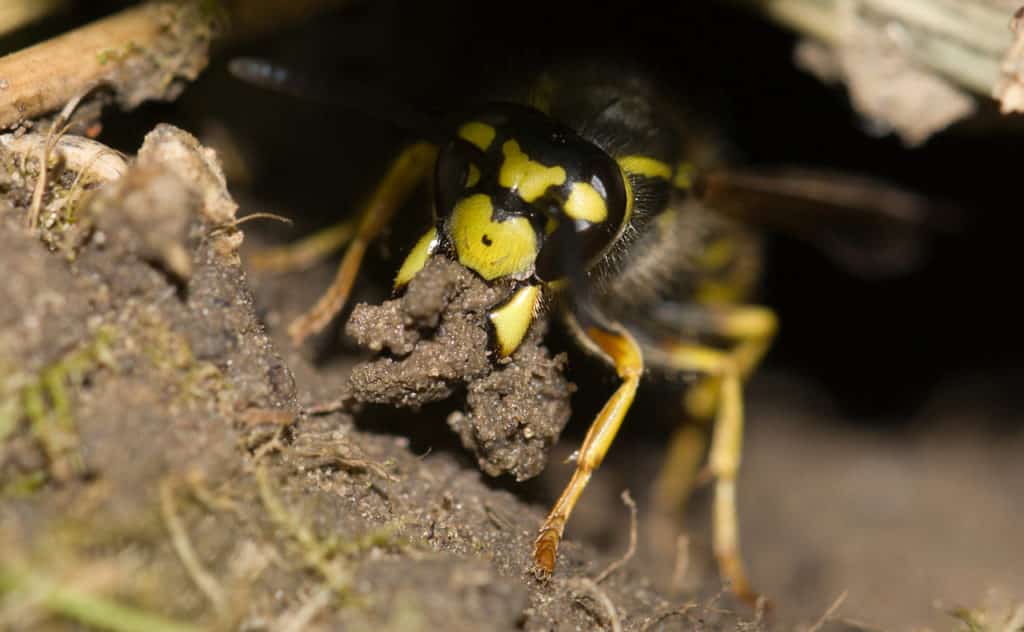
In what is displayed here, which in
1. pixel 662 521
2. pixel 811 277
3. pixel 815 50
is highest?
pixel 815 50

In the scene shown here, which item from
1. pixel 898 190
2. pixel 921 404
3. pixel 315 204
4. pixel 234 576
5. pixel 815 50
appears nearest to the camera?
pixel 234 576

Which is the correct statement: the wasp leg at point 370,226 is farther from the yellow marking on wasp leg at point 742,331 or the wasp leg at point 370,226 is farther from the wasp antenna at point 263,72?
the yellow marking on wasp leg at point 742,331

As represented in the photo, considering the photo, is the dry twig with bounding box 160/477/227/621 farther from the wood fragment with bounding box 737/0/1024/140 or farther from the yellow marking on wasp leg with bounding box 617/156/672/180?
the wood fragment with bounding box 737/0/1024/140

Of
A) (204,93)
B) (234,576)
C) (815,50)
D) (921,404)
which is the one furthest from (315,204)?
(921,404)

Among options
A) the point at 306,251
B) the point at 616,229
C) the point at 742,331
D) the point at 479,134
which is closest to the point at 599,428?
the point at 616,229

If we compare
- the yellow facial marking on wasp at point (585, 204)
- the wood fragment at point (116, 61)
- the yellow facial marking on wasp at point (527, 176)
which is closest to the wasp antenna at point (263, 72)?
the wood fragment at point (116, 61)

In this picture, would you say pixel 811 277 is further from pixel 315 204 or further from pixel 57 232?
pixel 57 232

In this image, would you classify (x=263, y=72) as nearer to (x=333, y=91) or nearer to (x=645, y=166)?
(x=333, y=91)

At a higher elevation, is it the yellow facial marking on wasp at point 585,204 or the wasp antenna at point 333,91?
the yellow facial marking on wasp at point 585,204
